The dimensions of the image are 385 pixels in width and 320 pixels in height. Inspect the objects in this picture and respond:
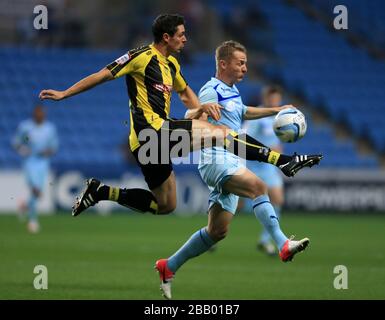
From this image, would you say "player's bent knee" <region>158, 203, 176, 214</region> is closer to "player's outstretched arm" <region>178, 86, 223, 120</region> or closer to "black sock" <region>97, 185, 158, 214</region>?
"black sock" <region>97, 185, 158, 214</region>

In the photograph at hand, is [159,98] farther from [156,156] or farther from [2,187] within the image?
[2,187]

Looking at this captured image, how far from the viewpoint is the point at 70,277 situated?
1067cm

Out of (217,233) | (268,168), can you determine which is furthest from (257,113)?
(268,168)

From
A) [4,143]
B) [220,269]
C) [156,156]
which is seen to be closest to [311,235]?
[220,269]

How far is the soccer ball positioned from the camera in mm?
9055

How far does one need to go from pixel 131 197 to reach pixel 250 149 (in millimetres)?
1236

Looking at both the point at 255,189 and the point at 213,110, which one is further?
the point at 255,189

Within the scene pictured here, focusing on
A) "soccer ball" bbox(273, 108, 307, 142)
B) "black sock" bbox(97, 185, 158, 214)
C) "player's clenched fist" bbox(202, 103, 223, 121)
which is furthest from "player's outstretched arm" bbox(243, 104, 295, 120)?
"black sock" bbox(97, 185, 158, 214)

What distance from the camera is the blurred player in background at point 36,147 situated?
58.2 feet

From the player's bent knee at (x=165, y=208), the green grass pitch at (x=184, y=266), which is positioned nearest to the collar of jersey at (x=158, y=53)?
the player's bent knee at (x=165, y=208)

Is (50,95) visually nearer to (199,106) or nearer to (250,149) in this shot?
(199,106)

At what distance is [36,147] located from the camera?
18.0 meters

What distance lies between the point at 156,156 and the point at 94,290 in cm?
157

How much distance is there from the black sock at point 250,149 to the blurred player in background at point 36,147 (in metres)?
9.28
